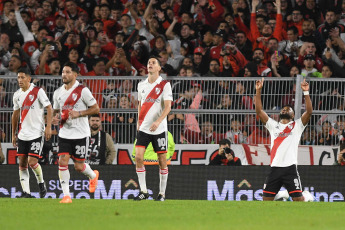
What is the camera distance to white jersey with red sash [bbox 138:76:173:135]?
12.3 m

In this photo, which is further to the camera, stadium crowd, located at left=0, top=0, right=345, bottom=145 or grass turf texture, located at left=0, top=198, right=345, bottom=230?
stadium crowd, located at left=0, top=0, right=345, bottom=145

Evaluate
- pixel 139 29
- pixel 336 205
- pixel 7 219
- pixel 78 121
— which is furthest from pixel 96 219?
pixel 139 29

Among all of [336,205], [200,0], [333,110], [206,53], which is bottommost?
[336,205]

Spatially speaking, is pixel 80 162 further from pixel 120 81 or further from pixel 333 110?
pixel 333 110

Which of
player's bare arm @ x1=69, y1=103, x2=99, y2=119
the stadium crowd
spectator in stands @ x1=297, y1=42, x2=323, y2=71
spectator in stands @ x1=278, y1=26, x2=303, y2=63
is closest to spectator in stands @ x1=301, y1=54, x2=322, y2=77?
the stadium crowd

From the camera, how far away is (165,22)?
20859mm

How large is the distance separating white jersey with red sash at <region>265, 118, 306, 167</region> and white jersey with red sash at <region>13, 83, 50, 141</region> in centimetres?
416

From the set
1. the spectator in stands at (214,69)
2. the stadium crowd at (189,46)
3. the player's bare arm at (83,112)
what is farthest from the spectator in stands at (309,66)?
the player's bare arm at (83,112)

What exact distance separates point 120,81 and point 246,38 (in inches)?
167

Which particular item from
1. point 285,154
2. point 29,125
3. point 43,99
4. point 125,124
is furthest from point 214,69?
point 29,125

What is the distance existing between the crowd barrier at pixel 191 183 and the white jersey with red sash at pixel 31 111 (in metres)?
2.53

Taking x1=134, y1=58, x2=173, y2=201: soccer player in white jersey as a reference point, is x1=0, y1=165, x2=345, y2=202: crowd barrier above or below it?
below

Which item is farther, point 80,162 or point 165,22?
point 165,22

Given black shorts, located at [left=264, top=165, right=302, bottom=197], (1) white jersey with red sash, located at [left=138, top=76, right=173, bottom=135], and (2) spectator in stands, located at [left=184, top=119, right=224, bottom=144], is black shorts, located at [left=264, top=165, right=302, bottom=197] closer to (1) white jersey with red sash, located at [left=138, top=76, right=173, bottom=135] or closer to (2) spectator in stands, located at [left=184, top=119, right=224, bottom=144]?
(1) white jersey with red sash, located at [left=138, top=76, right=173, bottom=135]
